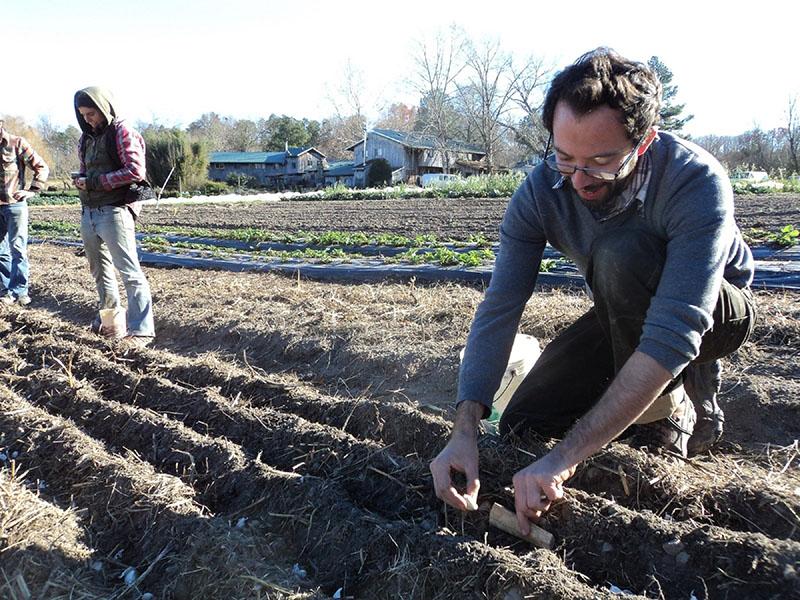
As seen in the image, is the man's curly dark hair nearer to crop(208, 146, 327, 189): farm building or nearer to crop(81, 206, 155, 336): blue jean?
crop(81, 206, 155, 336): blue jean

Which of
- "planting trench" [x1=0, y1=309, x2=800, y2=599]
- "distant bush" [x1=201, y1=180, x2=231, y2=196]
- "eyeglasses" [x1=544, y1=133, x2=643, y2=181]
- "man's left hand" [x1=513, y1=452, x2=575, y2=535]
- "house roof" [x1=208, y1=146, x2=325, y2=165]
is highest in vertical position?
"house roof" [x1=208, y1=146, x2=325, y2=165]

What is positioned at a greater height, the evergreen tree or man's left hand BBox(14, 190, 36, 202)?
the evergreen tree

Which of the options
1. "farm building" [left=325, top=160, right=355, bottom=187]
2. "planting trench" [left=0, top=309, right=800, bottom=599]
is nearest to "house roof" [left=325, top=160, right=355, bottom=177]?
"farm building" [left=325, top=160, right=355, bottom=187]

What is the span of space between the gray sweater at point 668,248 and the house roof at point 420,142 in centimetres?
4694

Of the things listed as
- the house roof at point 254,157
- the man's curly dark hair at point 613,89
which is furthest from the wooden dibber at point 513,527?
the house roof at point 254,157

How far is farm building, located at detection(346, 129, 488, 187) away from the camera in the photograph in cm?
4922

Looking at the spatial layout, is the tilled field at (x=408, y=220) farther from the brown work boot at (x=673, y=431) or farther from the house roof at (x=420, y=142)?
the house roof at (x=420, y=142)

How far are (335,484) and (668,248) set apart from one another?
145 cm

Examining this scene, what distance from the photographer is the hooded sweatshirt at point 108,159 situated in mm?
4262

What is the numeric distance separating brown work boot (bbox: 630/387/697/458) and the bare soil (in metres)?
0.08

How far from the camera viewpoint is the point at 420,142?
4966 centimetres

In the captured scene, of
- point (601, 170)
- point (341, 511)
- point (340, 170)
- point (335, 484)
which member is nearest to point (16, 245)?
point (335, 484)

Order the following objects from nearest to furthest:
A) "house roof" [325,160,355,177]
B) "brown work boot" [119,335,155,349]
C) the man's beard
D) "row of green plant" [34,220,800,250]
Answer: the man's beard
"brown work boot" [119,335,155,349]
"row of green plant" [34,220,800,250]
"house roof" [325,160,355,177]

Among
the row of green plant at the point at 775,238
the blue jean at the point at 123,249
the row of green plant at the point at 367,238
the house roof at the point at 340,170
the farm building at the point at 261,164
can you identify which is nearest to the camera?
the blue jean at the point at 123,249
